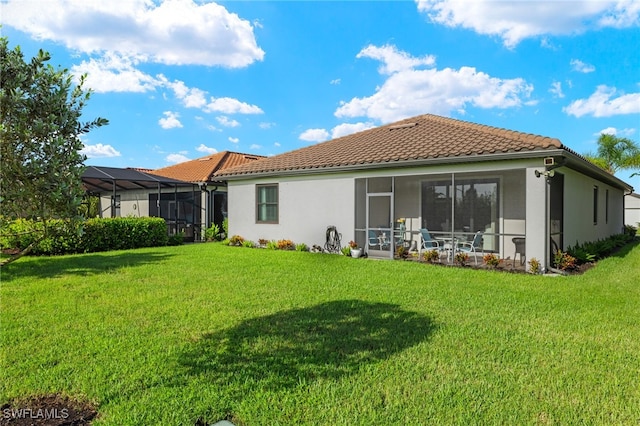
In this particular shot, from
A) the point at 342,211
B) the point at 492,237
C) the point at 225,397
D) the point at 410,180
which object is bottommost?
the point at 225,397

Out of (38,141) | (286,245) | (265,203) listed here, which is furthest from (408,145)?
(38,141)

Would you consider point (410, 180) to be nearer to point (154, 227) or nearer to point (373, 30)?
point (373, 30)

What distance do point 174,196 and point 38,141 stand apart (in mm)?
18449

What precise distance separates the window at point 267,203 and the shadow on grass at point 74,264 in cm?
413

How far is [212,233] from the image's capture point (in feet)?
62.5

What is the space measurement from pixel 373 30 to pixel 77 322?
11.8 m

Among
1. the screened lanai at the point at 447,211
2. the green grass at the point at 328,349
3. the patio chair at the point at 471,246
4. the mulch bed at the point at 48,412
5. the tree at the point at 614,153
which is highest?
the tree at the point at 614,153

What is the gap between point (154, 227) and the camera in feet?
54.0

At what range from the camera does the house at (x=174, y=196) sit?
19078 millimetres

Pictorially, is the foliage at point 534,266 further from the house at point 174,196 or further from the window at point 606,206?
the house at point 174,196

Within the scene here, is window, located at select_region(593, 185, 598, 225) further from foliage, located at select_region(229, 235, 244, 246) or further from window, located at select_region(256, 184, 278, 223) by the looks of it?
foliage, located at select_region(229, 235, 244, 246)

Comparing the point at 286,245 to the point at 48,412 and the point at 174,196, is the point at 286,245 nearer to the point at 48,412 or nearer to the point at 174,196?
the point at 174,196

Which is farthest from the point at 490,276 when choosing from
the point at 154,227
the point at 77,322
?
the point at 154,227

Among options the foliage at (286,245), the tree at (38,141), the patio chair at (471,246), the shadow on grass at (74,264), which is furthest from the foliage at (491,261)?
the tree at (38,141)
